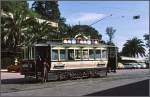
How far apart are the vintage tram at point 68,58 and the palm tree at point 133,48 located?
107883mm

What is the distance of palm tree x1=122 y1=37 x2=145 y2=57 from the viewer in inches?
5704

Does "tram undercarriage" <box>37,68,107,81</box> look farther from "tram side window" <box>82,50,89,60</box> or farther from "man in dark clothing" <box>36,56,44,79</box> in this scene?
"tram side window" <box>82,50,89,60</box>

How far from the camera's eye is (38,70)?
30.9 metres

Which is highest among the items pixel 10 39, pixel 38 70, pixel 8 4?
pixel 8 4

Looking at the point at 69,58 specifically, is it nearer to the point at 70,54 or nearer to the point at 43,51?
the point at 70,54

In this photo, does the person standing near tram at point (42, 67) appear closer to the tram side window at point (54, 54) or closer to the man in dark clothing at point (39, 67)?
the man in dark clothing at point (39, 67)

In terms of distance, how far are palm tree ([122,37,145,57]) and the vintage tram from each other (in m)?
108

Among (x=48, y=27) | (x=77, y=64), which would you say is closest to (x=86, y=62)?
(x=77, y=64)

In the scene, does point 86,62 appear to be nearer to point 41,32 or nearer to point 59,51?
point 59,51

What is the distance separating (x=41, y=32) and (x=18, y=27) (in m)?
4.18

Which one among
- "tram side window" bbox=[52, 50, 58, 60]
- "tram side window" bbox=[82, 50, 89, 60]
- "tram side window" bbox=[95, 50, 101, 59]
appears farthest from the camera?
A: "tram side window" bbox=[95, 50, 101, 59]

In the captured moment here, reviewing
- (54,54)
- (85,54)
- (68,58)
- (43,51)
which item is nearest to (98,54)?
(85,54)

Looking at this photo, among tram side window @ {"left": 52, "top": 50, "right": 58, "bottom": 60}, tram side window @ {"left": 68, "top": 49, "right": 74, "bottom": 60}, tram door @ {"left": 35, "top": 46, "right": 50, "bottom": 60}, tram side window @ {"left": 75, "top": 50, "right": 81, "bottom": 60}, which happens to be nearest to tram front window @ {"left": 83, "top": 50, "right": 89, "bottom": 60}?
tram side window @ {"left": 75, "top": 50, "right": 81, "bottom": 60}

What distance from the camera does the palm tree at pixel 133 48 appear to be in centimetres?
14488
